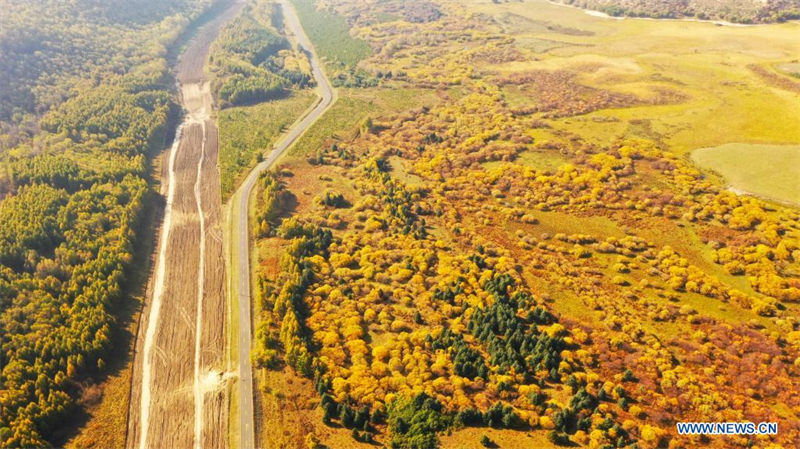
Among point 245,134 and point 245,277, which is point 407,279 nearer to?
point 245,277

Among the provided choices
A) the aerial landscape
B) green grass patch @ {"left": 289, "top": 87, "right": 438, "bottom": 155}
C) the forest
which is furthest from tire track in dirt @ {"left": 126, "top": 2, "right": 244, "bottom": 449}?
green grass patch @ {"left": 289, "top": 87, "right": 438, "bottom": 155}

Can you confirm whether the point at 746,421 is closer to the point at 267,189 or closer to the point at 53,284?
the point at 267,189

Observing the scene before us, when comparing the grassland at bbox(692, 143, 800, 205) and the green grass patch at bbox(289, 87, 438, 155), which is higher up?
the green grass patch at bbox(289, 87, 438, 155)

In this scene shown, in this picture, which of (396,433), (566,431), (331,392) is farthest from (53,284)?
(566,431)

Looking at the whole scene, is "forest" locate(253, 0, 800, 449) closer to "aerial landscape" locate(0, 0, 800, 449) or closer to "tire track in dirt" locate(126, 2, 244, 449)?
"aerial landscape" locate(0, 0, 800, 449)

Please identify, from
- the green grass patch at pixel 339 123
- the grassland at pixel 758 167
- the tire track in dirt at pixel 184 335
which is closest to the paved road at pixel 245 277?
the tire track in dirt at pixel 184 335
